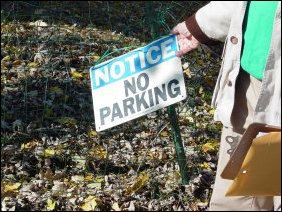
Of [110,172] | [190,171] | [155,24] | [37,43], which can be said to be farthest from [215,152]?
[37,43]

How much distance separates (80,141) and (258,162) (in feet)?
7.70

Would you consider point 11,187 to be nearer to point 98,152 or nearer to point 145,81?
point 98,152

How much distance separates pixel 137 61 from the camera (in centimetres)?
362

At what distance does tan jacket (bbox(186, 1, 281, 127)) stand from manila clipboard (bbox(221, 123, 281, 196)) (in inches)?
12.9

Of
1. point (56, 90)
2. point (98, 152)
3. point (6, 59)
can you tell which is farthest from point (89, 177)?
point (6, 59)

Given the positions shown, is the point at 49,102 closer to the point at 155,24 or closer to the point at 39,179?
the point at 39,179

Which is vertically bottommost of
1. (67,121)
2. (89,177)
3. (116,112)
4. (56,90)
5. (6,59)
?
(89,177)

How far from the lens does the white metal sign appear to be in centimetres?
357

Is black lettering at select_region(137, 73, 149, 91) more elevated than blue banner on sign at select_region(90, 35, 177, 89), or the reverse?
blue banner on sign at select_region(90, 35, 177, 89)

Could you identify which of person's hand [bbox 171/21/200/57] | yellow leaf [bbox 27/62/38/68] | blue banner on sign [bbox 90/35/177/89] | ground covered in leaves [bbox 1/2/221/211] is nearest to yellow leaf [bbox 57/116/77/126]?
ground covered in leaves [bbox 1/2/221/211]

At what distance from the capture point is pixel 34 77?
5559 millimetres

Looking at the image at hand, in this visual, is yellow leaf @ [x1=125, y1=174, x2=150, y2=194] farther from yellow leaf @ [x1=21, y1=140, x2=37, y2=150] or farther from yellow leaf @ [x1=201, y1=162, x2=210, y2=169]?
yellow leaf @ [x1=21, y1=140, x2=37, y2=150]

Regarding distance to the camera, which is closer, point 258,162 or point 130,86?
point 258,162

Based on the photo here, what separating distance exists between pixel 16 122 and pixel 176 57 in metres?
1.85
